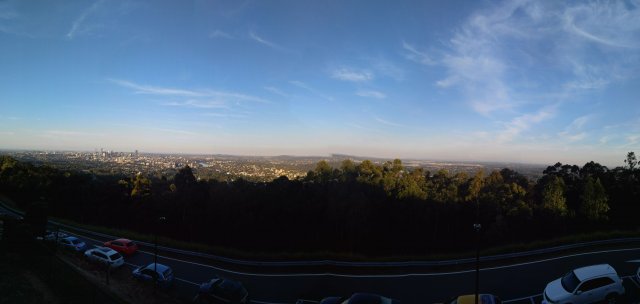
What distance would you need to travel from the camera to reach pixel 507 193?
1184 inches

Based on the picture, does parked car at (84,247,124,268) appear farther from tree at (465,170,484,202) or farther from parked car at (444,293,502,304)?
tree at (465,170,484,202)

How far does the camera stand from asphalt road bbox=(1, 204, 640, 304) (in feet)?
39.6

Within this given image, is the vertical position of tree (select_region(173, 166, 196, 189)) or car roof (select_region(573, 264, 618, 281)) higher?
tree (select_region(173, 166, 196, 189))

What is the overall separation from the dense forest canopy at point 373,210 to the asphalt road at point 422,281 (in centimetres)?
792

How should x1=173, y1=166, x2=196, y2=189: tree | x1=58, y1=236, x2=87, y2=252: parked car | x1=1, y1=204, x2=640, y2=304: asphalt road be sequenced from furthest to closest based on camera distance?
x1=173, y1=166, x2=196, y2=189: tree
x1=58, y1=236, x2=87, y2=252: parked car
x1=1, y1=204, x2=640, y2=304: asphalt road

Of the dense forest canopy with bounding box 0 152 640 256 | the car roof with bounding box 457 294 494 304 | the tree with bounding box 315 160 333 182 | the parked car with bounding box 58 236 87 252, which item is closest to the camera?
the car roof with bounding box 457 294 494 304

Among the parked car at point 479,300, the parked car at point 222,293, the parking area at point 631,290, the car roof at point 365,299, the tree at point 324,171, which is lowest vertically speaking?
the parked car at point 222,293

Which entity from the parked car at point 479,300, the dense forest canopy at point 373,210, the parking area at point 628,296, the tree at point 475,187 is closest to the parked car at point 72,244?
the dense forest canopy at point 373,210

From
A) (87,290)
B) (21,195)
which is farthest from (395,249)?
(21,195)

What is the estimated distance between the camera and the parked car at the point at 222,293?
39.0ft

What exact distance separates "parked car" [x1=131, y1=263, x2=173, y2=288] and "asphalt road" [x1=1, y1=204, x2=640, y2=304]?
1.65ft

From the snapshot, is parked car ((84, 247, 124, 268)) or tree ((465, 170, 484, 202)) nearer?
parked car ((84, 247, 124, 268))

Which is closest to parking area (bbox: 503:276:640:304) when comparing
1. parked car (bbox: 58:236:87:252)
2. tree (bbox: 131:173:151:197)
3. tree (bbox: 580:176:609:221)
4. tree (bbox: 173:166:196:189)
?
tree (bbox: 580:176:609:221)

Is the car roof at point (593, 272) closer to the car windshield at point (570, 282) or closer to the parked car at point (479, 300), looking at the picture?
the car windshield at point (570, 282)
